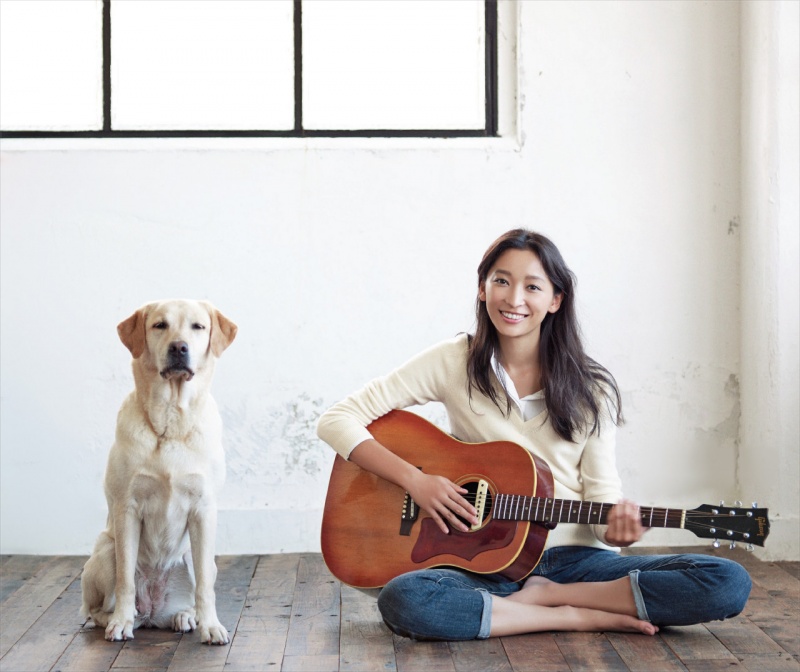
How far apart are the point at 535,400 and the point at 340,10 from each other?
1.72 meters

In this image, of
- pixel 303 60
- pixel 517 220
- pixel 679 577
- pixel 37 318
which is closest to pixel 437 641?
pixel 679 577

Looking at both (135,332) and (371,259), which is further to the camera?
(371,259)

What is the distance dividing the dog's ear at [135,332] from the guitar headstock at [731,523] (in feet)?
4.43

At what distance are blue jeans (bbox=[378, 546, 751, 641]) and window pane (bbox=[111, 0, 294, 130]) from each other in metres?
1.85

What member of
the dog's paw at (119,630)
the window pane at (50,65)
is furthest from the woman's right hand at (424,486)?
the window pane at (50,65)

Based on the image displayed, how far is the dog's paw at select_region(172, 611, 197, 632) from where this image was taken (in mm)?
2445

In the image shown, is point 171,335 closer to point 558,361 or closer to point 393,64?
point 558,361

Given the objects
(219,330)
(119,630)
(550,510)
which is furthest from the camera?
(219,330)

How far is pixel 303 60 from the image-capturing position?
3.47 meters

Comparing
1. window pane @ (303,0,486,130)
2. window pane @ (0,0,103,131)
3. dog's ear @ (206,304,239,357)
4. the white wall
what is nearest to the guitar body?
dog's ear @ (206,304,239,357)

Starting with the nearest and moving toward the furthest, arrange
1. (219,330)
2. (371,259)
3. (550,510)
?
(550,510) → (219,330) → (371,259)

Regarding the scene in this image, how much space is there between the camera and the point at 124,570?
2355 mm

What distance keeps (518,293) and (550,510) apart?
0.54m

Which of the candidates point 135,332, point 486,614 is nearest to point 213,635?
point 486,614
